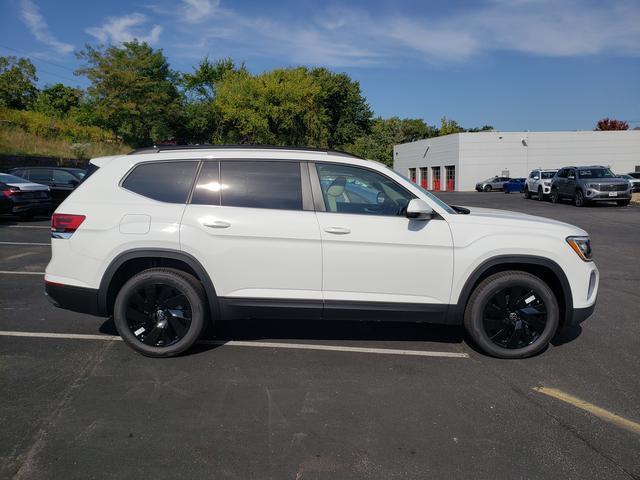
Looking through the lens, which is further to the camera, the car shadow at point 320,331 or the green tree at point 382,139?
the green tree at point 382,139

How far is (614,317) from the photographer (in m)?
6.01

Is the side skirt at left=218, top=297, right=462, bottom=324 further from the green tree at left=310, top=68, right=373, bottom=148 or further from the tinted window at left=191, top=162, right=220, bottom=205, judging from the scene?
the green tree at left=310, top=68, right=373, bottom=148

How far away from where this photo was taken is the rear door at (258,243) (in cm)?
440

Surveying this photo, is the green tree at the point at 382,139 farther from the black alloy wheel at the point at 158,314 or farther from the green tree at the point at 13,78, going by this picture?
the black alloy wheel at the point at 158,314

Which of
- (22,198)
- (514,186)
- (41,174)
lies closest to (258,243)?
(22,198)

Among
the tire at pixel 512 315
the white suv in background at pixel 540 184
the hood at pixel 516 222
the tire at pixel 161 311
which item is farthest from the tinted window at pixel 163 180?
the white suv in background at pixel 540 184

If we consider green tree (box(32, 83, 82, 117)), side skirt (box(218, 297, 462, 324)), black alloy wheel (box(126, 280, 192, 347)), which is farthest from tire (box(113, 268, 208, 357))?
green tree (box(32, 83, 82, 117))

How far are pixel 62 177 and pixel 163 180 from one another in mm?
15395

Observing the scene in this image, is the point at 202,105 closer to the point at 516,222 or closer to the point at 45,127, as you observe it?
the point at 45,127

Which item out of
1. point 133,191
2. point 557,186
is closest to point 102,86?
point 557,186

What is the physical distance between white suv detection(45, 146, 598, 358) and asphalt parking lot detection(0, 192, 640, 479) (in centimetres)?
42

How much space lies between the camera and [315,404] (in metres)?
3.73

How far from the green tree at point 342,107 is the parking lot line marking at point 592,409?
6198 centimetres

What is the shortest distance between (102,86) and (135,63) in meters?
3.13
